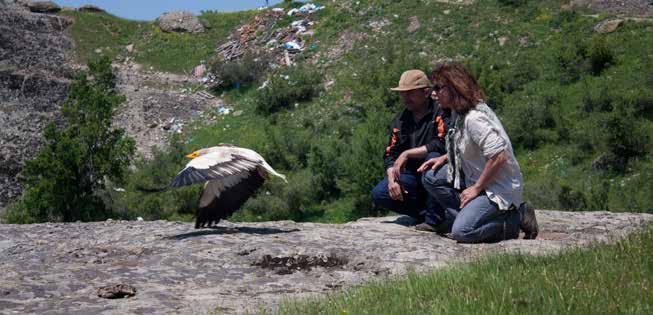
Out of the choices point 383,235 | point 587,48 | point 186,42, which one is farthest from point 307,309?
point 186,42

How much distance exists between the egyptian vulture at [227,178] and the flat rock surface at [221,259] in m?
0.25

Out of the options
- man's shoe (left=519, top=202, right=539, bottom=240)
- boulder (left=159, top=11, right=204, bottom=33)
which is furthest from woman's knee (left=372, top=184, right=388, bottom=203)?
boulder (left=159, top=11, right=204, bottom=33)

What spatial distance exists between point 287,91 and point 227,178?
24136 millimetres

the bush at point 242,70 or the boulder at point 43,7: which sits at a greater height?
the boulder at point 43,7

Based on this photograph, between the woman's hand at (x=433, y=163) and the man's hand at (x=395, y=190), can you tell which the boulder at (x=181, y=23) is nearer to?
the man's hand at (x=395, y=190)

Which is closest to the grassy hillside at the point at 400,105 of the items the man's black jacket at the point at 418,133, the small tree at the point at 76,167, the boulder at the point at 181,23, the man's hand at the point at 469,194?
the small tree at the point at 76,167

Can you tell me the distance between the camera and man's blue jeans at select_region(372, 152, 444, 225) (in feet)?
26.2

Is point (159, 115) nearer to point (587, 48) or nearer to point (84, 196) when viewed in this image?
point (84, 196)

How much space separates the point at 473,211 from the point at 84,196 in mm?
15869

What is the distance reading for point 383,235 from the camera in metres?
7.96

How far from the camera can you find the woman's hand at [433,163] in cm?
755

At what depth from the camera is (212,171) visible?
25.8 ft

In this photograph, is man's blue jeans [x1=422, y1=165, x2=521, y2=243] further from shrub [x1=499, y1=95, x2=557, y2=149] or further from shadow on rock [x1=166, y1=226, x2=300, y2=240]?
shrub [x1=499, y1=95, x2=557, y2=149]

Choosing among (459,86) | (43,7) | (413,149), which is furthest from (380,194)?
(43,7)
